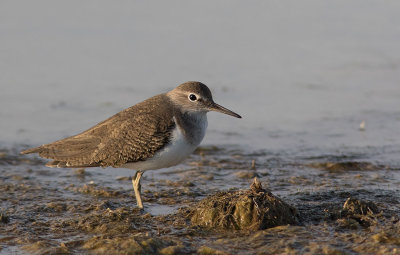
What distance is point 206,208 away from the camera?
704 cm

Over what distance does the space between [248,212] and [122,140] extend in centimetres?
181

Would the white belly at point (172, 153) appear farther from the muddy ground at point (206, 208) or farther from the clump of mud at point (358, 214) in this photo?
the clump of mud at point (358, 214)

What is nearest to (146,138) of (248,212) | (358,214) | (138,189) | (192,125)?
(192,125)

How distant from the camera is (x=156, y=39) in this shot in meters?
14.2

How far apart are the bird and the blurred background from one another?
273 centimetres

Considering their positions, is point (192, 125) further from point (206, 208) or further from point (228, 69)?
point (228, 69)

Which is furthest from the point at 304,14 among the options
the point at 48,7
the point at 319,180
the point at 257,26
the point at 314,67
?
the point at 319,180

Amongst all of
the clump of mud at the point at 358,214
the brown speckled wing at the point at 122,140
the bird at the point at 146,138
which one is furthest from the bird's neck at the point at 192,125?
the clump of mud at the point at 358,214

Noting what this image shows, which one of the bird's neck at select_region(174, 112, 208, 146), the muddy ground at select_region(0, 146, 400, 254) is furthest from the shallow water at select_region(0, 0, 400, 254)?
the bird's neck at select_region(174, 112, 208, 146)

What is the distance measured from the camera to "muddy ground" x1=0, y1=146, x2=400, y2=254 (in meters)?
6.37

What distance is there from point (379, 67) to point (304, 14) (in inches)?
116

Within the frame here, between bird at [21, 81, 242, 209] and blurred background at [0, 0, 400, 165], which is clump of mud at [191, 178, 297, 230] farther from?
blurred background at [0, 0, 400, 165]

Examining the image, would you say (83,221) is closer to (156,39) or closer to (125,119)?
(125,119)

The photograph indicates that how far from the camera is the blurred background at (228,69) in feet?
36.6
